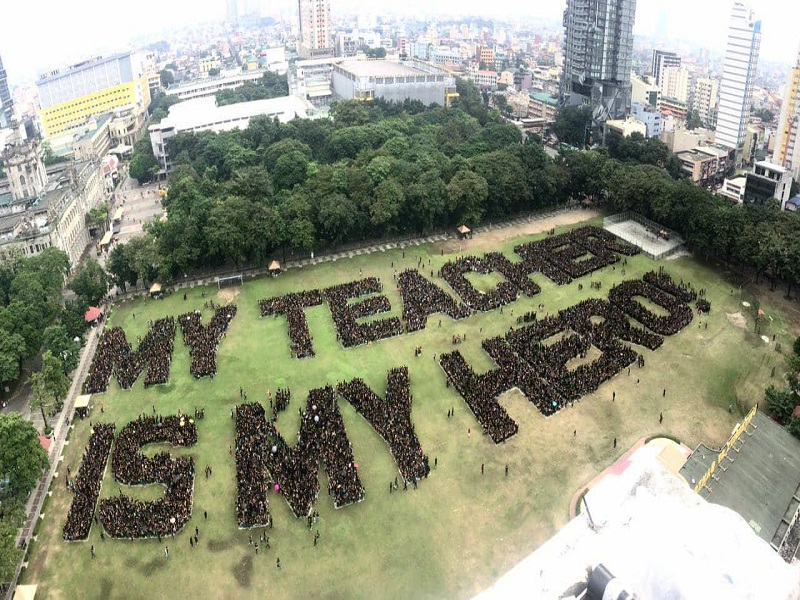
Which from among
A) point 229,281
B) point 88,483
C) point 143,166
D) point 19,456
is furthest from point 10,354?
point 143,166

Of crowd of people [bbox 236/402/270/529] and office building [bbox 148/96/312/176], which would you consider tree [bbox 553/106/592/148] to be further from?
crowd of people [bbox 236/402/270/529]

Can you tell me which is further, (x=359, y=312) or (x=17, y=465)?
(x=359, y=312)

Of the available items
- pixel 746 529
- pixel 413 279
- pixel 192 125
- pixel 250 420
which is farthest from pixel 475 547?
pixel 192 125

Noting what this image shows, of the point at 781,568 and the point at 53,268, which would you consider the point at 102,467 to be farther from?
the point at 781,568

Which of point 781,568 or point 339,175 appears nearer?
point 781,568

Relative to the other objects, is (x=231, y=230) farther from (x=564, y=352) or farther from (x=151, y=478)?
(x=564, y=352)

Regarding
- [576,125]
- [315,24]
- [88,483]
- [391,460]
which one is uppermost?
[315,24]
